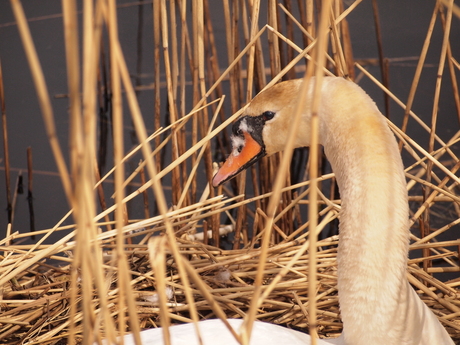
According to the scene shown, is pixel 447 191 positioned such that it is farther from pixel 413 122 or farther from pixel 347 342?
pixel 413 122

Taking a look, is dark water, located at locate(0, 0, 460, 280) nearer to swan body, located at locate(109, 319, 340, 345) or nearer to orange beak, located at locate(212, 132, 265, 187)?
orange beak, located at locate(212, 132, 265, 187)

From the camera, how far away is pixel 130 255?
3.07m

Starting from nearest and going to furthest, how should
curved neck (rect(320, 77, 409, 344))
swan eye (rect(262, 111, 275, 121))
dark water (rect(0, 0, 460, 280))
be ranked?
curved neck (rect(320, 77, 409, 344)), swan eye (rect(262, 111, 275, 121)), dark water (rect(0, 0, 460, 280))

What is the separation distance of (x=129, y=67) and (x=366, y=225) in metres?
4.61

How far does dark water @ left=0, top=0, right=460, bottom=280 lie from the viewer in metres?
5.06

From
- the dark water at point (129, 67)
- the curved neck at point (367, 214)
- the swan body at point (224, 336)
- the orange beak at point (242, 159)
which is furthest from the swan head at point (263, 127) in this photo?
the dark water at point (129, 67)

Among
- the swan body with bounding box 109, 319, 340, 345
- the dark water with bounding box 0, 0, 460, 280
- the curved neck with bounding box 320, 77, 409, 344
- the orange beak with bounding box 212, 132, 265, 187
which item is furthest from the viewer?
the dark water with bounding box 0, 0, 460, 280

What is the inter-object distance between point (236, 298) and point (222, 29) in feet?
12.9

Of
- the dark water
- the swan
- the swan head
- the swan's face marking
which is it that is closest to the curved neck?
the swan

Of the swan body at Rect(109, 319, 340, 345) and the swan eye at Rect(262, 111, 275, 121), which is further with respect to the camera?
the swan eye at Rect(262, 111, 275, 121)

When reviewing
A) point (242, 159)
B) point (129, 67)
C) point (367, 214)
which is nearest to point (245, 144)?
point (242, 159)

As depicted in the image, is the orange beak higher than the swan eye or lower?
lower

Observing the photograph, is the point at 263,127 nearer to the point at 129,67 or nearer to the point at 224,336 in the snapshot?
the point at 224,336

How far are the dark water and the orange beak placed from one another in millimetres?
2461
